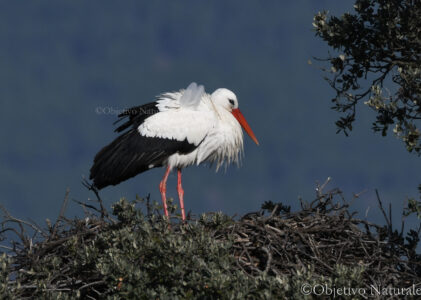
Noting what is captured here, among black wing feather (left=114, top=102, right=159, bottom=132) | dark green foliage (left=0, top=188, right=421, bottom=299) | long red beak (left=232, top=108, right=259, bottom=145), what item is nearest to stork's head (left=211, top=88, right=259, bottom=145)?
long red beak (left=232, top=108, right=259, bottom=145)

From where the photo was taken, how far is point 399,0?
789cm

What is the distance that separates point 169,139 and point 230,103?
1.37 meters

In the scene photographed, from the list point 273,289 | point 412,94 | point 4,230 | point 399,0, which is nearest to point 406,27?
point 399,0

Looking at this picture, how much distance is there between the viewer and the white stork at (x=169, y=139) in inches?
367

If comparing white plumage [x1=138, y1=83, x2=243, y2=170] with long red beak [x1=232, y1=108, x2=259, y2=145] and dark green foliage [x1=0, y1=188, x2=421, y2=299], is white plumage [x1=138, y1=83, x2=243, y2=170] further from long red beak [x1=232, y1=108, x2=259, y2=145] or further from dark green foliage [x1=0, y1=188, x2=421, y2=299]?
dark green foliage [x1=0, y1=188, x2=421, y2=299]

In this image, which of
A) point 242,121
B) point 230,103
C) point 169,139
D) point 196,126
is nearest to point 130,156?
point 169,139

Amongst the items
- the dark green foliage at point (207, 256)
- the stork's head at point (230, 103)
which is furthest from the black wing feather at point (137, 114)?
the dark green foliage at point (207, 256)

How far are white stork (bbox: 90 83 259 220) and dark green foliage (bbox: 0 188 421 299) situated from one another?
1422 millimetres

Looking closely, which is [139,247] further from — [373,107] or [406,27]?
[406,27]

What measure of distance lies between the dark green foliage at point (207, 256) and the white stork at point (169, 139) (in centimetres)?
142

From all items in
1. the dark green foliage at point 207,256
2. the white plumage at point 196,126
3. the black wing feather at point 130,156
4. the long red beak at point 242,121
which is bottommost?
the dark green foliage at point 207,256

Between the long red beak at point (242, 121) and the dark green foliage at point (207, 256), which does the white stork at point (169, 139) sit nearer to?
the long red beak at point (242, 121)

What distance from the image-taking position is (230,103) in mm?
10359

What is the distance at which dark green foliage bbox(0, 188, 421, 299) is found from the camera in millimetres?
5973
